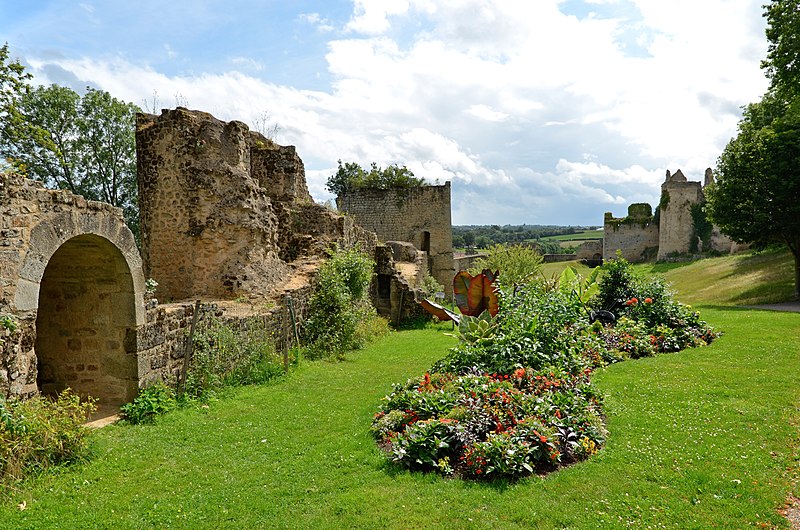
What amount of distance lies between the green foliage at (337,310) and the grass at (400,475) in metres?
4.70

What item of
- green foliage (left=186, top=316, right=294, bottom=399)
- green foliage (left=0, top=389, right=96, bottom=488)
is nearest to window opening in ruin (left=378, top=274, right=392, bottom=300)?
green foliage (left=186, top=316, right=294, bottom=399)

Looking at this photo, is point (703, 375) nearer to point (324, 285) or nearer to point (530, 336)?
point (530, 336)

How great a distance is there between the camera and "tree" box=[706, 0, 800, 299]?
698 inches

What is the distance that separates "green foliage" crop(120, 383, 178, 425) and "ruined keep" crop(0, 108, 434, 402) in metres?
0.26

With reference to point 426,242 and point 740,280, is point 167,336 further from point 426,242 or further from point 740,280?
point 740,280

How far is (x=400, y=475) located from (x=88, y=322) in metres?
6.30

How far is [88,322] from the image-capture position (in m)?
8.82

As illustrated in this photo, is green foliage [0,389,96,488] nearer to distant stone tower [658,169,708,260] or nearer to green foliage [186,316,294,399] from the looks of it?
green foliage [186,316,294,399]

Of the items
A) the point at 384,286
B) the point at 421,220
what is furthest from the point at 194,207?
the point at 421,220

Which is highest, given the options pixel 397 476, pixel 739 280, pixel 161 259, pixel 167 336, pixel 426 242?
pixel 426 242

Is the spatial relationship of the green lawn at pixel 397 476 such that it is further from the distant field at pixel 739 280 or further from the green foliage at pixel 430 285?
the green foliage at pixel 430 285

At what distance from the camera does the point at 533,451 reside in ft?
18.9

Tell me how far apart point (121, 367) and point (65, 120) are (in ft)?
85.7

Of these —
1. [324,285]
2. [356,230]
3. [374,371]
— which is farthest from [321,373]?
[356,230]
